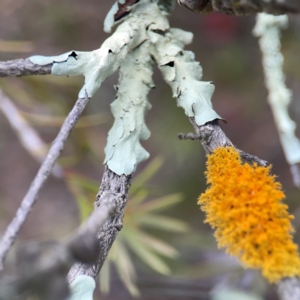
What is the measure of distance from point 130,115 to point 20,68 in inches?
6.0

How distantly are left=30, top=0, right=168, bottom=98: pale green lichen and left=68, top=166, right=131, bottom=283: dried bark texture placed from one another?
0.36 feet

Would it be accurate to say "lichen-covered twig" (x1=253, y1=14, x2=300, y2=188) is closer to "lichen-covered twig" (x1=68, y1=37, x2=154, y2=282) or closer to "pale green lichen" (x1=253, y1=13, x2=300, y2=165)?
"pale green lichen" (x1=253, y1=13, x2=300, y2=165)

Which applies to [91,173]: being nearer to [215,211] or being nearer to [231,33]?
[231,33]

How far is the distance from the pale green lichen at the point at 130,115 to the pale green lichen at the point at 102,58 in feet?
0.08

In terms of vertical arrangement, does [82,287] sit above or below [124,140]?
below

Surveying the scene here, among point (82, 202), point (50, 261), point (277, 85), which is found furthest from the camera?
point (82, 202)

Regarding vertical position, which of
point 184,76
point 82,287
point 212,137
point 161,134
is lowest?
point 82,287

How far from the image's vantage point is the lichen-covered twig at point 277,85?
0.51 metres

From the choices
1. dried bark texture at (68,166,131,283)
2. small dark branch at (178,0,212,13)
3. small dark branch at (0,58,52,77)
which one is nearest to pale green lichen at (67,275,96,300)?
dried bark texture at (68,166,131,283)

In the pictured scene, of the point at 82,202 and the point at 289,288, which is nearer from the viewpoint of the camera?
the point at 289,288

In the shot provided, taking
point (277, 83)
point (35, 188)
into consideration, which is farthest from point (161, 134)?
point (35, 188)

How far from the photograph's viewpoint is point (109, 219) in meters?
0.43

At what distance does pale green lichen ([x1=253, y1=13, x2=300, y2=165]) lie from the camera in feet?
1.69

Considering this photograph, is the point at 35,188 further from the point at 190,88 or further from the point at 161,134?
the point at 161,134
